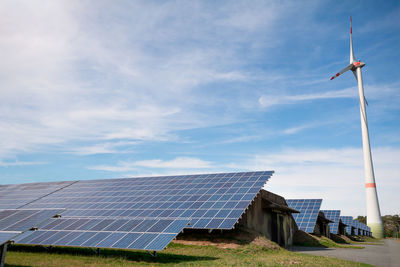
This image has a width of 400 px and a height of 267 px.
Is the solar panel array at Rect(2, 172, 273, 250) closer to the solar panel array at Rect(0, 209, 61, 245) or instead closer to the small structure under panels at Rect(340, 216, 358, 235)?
the solar panel array at Rect(0, 209, 61, 245)

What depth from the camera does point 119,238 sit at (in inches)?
699

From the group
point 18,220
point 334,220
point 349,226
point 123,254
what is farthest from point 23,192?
point 349,226

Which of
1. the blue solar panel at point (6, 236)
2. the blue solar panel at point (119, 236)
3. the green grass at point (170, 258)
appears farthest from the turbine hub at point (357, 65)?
the blue solar panel at point (6, 236)

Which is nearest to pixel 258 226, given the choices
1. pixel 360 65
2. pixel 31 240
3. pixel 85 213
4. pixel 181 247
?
pixel 181 247

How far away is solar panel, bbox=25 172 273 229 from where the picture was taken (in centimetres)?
2355

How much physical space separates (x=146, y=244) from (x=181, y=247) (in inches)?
245

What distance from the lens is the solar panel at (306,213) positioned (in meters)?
39.6

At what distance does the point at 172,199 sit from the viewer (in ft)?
90.2

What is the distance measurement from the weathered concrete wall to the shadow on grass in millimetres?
7721

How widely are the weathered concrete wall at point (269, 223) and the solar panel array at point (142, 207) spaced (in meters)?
1.99

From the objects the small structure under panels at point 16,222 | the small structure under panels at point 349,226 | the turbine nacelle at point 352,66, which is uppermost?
the turbine nacelle at point 352,66

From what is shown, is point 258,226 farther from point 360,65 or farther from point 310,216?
point 360,65

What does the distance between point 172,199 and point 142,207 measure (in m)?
2.72

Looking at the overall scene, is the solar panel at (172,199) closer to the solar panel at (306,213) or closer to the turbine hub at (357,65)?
the solar panel at (306,213)
